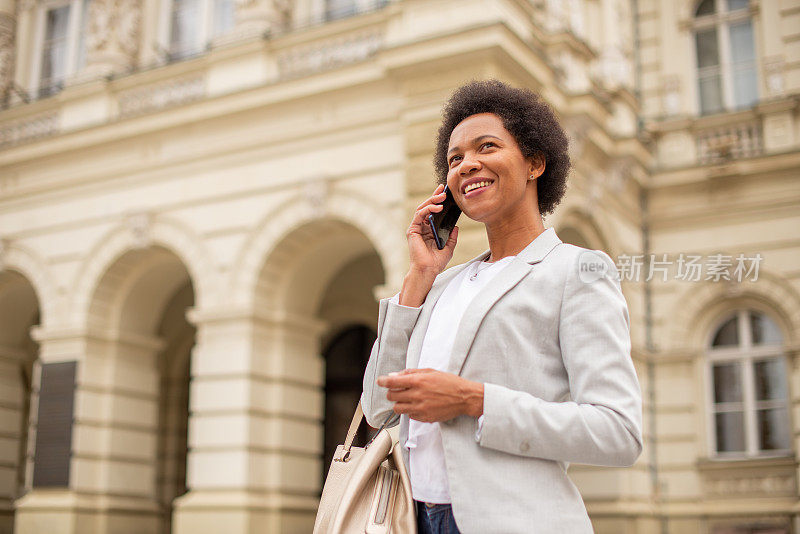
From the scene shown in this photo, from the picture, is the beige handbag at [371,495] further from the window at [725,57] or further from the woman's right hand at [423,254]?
the window at [725,57]

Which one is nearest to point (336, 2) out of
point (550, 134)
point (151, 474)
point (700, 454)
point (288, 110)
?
point (288, 110)

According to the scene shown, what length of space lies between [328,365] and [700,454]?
20.0 feet

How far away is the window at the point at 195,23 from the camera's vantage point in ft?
45.5

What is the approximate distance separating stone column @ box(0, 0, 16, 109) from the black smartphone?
14272 millimetres

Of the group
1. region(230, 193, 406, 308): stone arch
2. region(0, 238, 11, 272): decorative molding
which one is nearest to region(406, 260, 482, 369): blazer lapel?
region(230, 193, 406, 308): stone arch

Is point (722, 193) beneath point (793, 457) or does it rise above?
above

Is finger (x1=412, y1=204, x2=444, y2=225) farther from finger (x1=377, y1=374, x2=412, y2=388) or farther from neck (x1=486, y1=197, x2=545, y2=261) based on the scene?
finger (x1=377, y1=374, x2=412, y2=388)

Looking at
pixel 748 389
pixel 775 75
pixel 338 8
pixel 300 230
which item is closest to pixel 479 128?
pixel 300 230

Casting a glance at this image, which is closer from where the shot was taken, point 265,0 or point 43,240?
point 265,0

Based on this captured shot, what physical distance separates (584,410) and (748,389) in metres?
12.3

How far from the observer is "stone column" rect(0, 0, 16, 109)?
15.2 meters

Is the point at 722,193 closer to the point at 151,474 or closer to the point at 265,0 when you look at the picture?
the point at 265,0

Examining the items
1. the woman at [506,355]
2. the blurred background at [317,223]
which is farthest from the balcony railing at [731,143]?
the woman at [506,355]

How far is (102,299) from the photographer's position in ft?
42.0
